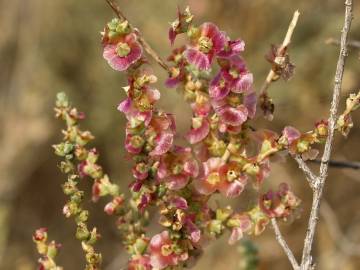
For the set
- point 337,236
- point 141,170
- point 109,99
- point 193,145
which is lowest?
point 141,170

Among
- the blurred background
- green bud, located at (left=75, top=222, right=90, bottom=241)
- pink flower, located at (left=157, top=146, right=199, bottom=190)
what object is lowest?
green bud, located at (left=75, top=222, right=90, bottom=241)

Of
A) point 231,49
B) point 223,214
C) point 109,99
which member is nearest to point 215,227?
point 223,214

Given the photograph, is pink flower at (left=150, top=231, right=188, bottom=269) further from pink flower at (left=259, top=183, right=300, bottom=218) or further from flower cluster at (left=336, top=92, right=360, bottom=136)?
flower cluster at (left=336, top=92, right=360, bottom=136)

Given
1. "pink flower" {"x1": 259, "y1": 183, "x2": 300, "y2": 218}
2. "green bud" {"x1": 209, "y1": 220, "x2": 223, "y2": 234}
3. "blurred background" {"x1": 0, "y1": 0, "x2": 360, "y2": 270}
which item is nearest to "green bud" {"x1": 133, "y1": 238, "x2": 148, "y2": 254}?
"green bud" {"x1": 209, "y1": 220, "x2": 223, "y2": 234}

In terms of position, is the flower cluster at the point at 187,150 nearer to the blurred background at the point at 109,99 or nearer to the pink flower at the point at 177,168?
the pink flower at the point at 177,168

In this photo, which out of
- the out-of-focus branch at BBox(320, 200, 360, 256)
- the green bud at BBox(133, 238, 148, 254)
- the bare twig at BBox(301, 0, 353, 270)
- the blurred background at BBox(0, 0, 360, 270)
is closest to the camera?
the bare twig at BBox(301, 0, 353, 270)

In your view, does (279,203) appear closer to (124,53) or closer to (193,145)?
(193,145)

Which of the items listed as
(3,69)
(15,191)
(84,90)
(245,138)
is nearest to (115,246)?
(15,191)
